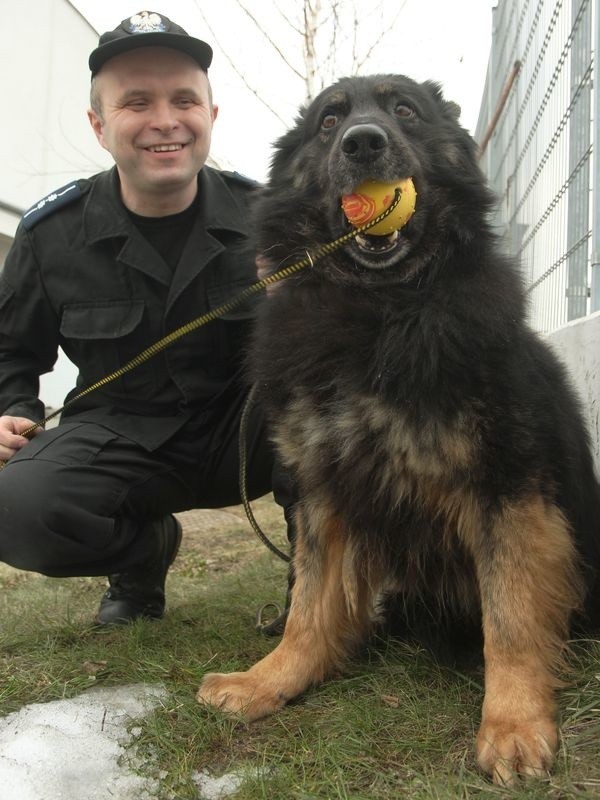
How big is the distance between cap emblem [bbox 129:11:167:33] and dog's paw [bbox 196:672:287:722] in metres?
2.46

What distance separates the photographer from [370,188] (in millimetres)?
2344

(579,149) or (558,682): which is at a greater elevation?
(579,149)

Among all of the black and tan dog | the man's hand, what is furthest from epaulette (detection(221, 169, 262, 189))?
the man's hand

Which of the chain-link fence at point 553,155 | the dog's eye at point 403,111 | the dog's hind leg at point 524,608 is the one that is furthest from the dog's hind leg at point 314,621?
the dog's eye at point 403,111

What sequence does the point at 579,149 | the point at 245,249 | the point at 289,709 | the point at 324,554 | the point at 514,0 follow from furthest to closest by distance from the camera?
the point at 514,0 → the point at 579,149 → the point at 245,249 → the point at 324,554 → the point at 289,709

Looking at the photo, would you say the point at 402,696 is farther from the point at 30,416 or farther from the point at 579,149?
the point at 579,149

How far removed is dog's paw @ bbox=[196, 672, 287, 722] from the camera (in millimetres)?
2186

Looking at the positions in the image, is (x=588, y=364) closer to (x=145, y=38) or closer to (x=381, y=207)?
(x=381, y=207)

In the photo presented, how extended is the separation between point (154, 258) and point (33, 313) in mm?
608

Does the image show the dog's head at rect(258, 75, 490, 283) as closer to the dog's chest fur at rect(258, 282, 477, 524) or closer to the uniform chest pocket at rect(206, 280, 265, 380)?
the dog's chest fur at rect(258, 282, 477, 524)

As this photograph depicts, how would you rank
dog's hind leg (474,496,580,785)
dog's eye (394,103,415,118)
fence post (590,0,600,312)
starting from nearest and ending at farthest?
dog's hind leg (474,496,580,785)
dog's eye (394,103,415,118)
fence post (590,0,600,312)

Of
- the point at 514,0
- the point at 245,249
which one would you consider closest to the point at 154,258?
the point at 245,249

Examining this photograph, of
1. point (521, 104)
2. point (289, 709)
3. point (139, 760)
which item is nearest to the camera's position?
point (139, 760)

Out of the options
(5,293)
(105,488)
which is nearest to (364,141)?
(105,488)
